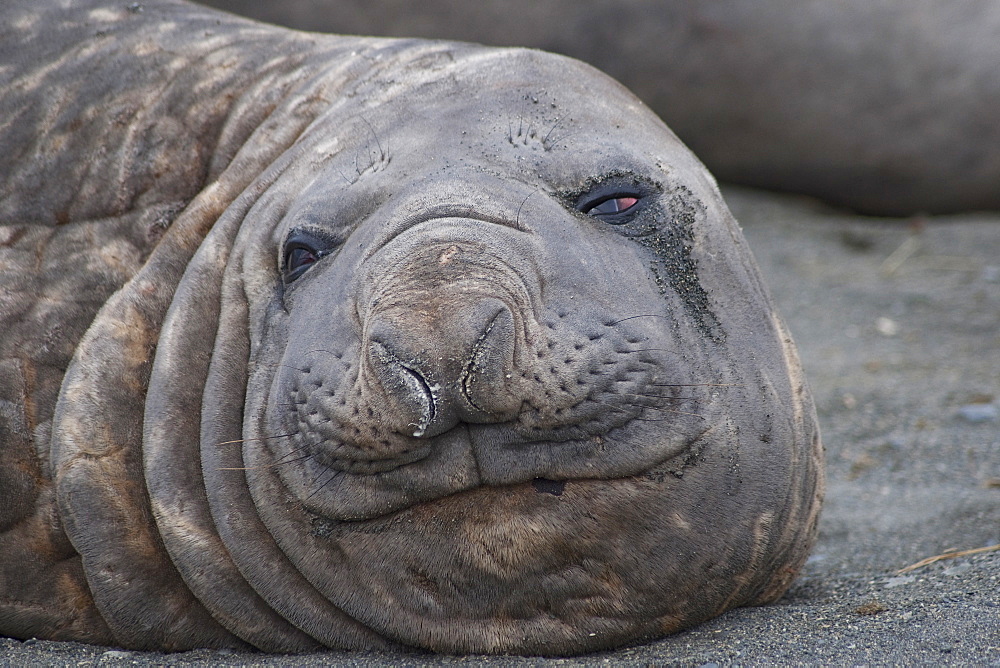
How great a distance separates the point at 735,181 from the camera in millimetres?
8273

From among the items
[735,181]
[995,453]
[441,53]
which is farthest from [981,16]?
[441,53]

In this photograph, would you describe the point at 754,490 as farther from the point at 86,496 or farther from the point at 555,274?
the point at 86,496

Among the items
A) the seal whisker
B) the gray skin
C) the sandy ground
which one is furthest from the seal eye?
the gray skin

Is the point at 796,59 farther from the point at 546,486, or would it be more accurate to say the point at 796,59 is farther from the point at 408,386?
the point at 408,386

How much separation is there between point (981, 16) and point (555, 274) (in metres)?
5.78

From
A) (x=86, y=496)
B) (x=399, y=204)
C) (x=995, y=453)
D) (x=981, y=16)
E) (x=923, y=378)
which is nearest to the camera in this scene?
(x=399, y=204)

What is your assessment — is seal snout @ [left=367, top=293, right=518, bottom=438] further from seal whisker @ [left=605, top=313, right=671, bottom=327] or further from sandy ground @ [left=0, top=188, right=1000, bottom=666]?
sandy ground @ [left=0, top=188, right=1000, bottom=666]

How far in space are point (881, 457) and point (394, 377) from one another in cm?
307

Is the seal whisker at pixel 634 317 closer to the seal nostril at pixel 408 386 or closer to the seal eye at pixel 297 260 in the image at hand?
the seal nostril at pixel 408 386

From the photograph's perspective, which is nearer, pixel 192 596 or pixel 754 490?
pixel 754 490

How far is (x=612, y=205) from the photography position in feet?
10.0

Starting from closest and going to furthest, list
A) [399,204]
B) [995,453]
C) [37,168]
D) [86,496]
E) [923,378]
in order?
[399,204]
[86,496]
[37,168]
[995,453]
[923,378]

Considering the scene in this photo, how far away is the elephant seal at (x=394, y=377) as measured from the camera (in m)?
2.65

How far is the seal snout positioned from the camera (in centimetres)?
251
